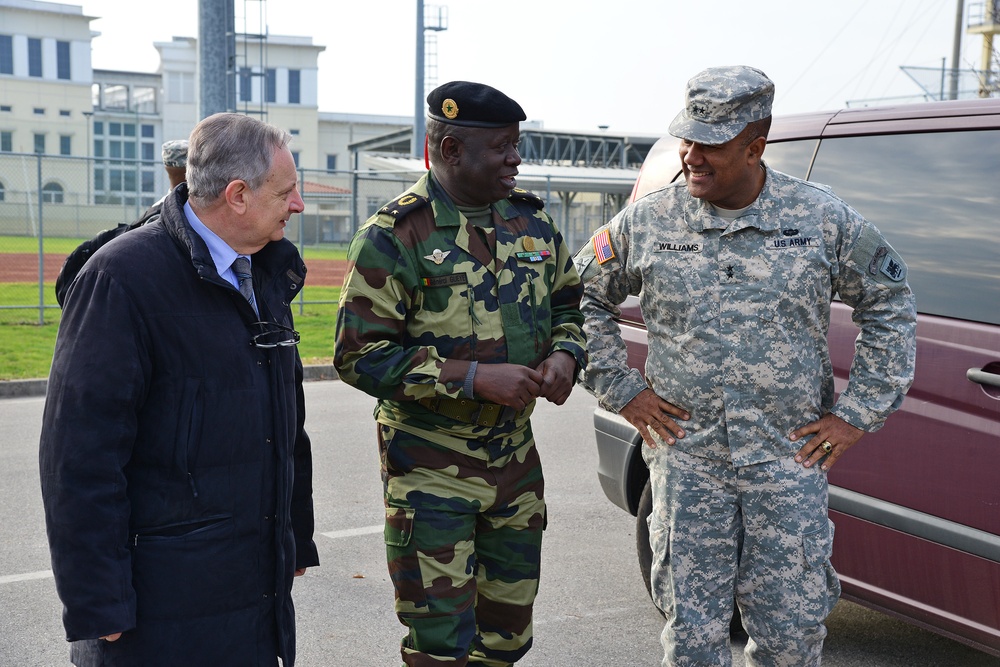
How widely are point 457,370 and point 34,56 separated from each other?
185ft

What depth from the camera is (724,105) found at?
9.06 ft

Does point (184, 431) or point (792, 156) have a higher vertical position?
point (792, 156)

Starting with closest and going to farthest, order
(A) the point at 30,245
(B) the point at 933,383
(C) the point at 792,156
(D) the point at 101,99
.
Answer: (B) the point at 933,383 → (C) the point at 792,156 → (A) the point at 30,245 → (D) the point at 101,99

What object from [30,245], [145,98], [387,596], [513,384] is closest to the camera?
[513,384]

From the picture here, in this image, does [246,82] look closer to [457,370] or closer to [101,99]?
[457,370]

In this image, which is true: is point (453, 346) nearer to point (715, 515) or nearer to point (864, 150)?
point (715, 515)

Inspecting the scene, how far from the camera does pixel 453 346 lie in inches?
113

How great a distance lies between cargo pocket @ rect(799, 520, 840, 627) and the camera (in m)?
2.76

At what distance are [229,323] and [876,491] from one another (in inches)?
86.3

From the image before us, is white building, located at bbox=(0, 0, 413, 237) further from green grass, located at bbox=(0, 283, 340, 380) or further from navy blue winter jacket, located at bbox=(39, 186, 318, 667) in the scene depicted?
navy blue winter jacket, located at bbox=(39, 186, 318, 667)

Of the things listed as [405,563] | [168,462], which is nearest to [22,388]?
[405,563]

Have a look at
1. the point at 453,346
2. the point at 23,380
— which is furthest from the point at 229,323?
the point at 23,380

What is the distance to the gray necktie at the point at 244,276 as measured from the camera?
242 cm

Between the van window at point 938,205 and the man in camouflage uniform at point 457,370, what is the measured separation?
1.25 metres
